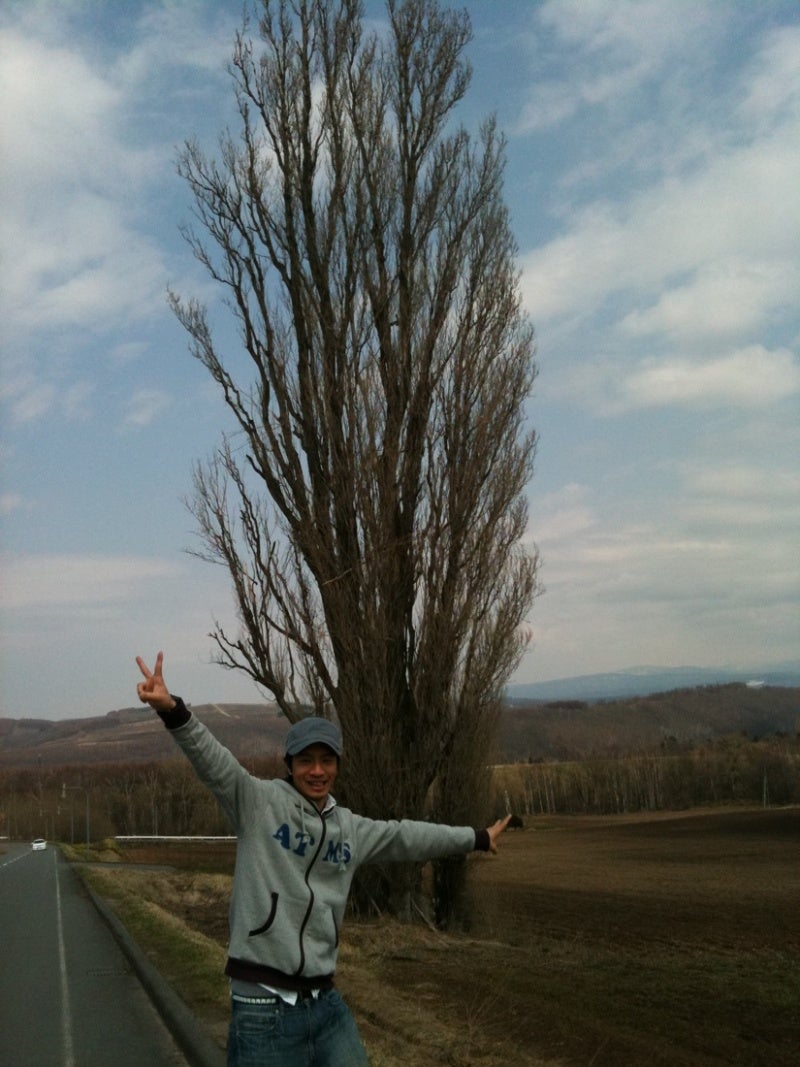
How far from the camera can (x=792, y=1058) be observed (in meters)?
8.76

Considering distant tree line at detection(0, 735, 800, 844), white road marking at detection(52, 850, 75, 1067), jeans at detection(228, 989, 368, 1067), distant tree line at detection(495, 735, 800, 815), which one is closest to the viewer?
jeans at detection(228, 989, 368, 1067)

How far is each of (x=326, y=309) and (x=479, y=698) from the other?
6335 mm

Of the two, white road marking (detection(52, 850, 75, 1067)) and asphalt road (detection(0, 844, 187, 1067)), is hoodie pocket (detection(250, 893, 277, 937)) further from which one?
white road marking (detection(52, 850, 75, 1067))

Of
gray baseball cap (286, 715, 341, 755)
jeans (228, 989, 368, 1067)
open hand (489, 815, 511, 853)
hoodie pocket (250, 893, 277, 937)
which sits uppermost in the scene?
gray baseball cap (286, 715, 341, 755)

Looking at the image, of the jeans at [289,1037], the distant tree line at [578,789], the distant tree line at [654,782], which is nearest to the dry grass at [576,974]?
the jeans at [289,1037]

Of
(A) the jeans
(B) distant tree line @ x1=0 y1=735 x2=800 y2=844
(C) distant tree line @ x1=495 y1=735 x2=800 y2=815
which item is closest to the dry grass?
(A) the jeans

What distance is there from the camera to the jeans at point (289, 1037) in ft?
13.1

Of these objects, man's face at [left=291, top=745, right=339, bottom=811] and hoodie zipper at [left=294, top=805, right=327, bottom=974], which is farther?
man's face at [left=291, top=745, right=339, bottom=811]

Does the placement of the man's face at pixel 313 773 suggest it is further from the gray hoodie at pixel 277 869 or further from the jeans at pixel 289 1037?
the jeans at pixel 289 1037

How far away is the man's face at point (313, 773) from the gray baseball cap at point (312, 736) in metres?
0.02

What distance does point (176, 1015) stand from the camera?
375 inches

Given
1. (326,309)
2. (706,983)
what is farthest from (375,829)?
→ (326,309)

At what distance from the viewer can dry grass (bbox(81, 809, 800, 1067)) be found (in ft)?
28.1

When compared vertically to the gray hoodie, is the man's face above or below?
above
